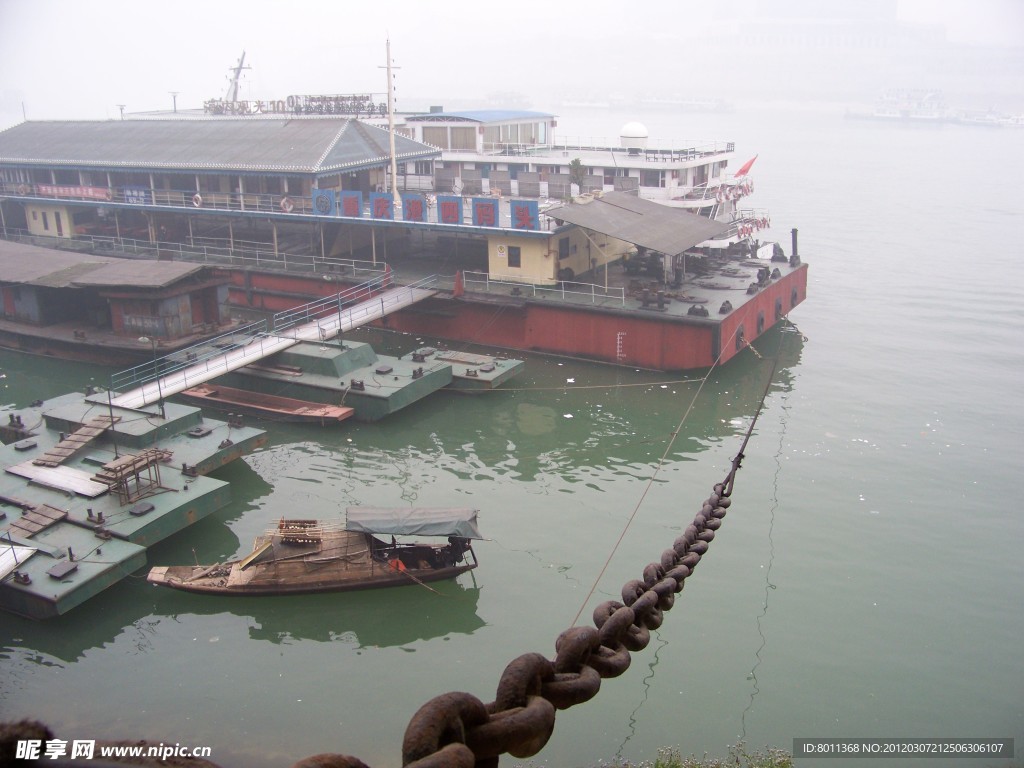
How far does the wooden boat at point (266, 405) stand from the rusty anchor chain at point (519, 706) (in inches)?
932

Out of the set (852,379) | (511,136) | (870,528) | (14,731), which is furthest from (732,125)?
(14,731)

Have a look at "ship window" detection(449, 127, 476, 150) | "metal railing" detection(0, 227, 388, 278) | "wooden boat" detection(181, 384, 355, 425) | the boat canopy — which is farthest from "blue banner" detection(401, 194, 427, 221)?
the boat canopy

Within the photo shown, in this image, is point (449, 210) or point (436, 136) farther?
point (436, 136)

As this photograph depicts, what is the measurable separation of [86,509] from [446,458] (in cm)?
967

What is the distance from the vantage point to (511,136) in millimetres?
51094

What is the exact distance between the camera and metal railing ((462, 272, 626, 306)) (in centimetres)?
3359

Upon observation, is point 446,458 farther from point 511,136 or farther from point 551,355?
point 511,136

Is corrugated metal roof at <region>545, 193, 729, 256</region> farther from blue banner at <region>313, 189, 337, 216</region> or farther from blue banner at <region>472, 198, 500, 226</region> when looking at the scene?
blue banner at <region>313, 189, 337, 216</region>

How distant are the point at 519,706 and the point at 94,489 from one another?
1999 centimetres

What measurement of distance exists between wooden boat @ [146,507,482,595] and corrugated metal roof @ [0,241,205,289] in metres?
17.7

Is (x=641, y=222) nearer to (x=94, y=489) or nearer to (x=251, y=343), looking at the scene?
(x=251, y=343)

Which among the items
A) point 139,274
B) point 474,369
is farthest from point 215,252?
point 474,369

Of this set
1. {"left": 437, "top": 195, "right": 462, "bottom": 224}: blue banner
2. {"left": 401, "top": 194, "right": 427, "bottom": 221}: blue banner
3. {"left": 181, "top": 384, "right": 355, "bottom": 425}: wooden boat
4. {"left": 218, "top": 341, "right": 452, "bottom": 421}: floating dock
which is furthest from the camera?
{"left": 401, "top": 194, "right": 427, "bottom": 221}: blue banner

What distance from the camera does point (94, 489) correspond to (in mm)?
19750
